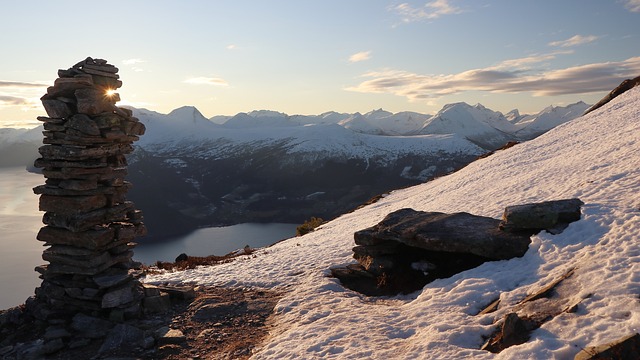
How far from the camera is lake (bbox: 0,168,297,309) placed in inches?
4131

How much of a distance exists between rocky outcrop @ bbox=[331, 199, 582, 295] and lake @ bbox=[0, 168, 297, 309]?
333 ft

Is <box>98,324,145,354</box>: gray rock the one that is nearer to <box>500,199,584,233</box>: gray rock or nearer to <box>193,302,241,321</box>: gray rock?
<box>193,302,241,321</box>: gray rock

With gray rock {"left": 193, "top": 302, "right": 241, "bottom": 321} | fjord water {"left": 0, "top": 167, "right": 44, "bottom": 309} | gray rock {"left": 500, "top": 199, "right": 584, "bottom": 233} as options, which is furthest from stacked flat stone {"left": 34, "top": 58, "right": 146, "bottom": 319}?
fjord water {"left": 0, "top": 167, "right": 44, "bottom": 309}

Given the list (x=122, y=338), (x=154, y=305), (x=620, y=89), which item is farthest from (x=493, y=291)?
(x=620, y=89)

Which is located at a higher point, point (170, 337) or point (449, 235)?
point (449, 235)

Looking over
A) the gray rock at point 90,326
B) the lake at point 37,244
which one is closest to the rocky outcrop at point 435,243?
the gray rock at point 90,326

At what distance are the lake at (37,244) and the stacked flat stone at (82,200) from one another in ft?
308

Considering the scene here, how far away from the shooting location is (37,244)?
141 meters

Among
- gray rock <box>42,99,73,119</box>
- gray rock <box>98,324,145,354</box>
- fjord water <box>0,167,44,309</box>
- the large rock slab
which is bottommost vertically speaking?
fjord water <box>0,167,44,309</box>

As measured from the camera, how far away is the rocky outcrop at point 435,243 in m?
15.1

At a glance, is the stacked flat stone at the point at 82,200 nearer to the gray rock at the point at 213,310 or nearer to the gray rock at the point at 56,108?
the gray rock at the point at 56,108

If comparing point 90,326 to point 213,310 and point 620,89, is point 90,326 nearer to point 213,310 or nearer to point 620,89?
point 213,310

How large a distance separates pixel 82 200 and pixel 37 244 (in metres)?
150

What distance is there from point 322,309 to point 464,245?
221 inches
